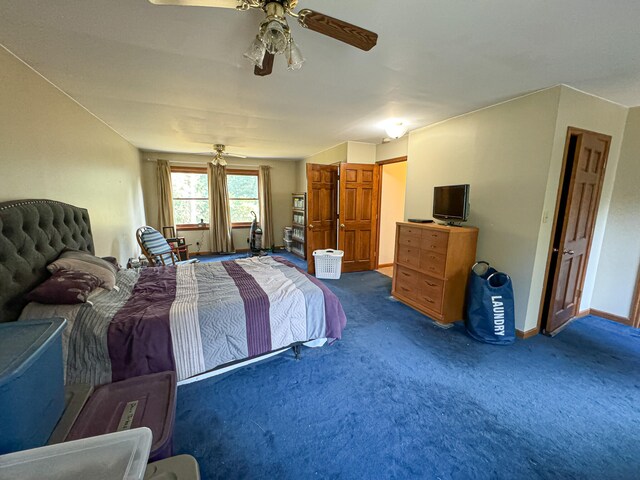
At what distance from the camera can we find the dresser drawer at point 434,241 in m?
2.77

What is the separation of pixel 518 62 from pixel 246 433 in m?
3.19

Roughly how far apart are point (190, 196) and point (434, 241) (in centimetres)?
554

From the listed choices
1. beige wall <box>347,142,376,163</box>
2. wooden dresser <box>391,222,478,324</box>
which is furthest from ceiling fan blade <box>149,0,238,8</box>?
beige wall <box>347,142,376,163</box>

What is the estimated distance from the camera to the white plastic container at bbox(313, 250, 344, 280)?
173 inches

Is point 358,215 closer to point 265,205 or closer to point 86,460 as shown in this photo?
point 265,205

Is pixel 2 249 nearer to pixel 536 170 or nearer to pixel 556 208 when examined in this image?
pixel 536 170

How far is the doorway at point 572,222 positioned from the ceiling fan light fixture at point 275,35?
9.01ft

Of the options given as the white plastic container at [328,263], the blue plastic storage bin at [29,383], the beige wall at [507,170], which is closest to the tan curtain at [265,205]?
the white plastic container at [328,263]

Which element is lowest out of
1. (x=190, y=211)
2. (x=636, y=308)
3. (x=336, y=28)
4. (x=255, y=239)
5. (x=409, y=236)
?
(x=636, y=308)

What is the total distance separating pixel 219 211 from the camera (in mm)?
6078

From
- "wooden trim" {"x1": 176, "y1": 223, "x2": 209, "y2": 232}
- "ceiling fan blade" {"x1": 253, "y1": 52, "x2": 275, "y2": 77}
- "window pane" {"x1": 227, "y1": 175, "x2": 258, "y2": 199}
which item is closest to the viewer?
"ceiling fan blade" {"x1": 253, "y1": 52, "x2": 275, "y2": 77}

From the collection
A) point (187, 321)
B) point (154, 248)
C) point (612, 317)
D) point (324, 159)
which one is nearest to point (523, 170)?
point (612, 317)

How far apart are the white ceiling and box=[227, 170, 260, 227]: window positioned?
10.5ft

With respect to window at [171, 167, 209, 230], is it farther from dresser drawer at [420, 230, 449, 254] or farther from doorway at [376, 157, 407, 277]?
dresser drawer at [420, 230, 449, 254]
